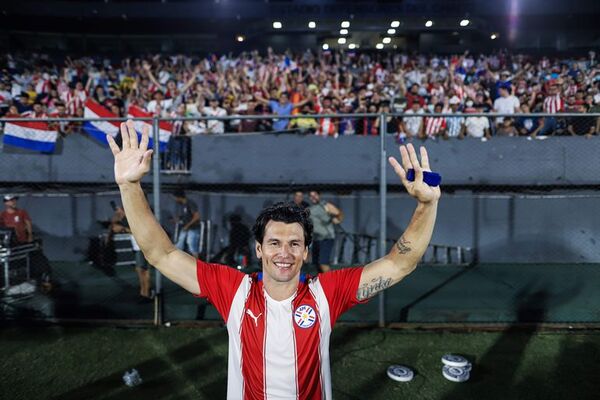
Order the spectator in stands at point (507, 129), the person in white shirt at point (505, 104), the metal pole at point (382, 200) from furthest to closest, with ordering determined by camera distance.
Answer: the person in white shirt at point (505, 104), the spectator in stands at point (507, 129), the metal pole at point (382, 200)

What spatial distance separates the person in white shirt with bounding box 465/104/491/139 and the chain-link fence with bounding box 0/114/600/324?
0.02 m

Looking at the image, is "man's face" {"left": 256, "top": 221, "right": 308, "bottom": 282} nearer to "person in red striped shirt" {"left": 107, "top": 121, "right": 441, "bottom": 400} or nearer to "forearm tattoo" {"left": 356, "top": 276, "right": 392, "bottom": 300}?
"person in red striped shirt" {"left": 107, "top": 121, "right": 441, "bottom": 400}

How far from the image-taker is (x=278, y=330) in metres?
2.80

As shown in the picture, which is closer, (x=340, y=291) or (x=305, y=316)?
(x=305, y=316)

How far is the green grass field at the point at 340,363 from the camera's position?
206 inches

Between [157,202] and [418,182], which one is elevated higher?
[418,182]

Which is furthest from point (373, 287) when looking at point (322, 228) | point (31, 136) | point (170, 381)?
point (31, 136)

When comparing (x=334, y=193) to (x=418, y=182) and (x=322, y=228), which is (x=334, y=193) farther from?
(x=418, y=182)

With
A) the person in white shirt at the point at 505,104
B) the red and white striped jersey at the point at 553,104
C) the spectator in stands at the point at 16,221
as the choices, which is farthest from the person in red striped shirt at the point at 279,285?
the red and white striped jersey at the point at 553,104

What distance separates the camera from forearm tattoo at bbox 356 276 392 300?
2.87 m

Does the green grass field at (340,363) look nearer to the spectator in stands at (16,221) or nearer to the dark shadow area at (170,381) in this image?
the dark shadow area at (170,381)

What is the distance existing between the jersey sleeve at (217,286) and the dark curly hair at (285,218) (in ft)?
1.16

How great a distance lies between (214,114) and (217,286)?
30.0ft

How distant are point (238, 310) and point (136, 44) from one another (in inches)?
1230
